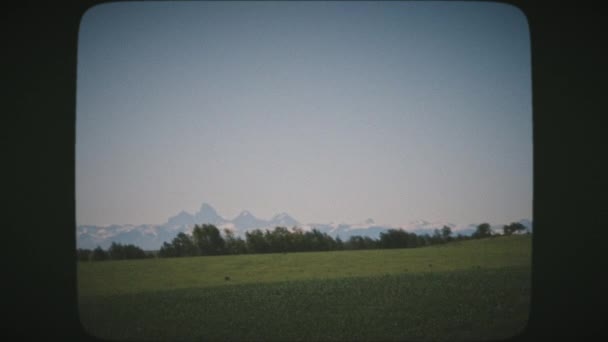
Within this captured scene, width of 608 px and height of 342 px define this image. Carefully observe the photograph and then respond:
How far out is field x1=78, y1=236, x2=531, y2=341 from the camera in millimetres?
4449

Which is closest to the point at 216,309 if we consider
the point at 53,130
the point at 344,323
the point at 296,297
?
the point at 296,297

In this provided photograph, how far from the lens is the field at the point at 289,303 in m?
4.45

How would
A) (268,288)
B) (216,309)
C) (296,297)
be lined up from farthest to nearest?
(268,288)
(296,297)
(216,309)

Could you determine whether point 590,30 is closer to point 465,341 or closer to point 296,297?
point 465,341

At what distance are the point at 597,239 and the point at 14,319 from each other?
6378 mm

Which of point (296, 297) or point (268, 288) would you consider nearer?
point (296, 297)

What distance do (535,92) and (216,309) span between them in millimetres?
4950

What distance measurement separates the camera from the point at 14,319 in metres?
3.99

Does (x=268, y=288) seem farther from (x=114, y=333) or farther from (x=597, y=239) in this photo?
(x=597, y=239)

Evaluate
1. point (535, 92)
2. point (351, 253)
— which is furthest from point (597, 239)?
point (351, 253)

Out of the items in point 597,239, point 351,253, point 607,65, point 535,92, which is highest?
point 607,65

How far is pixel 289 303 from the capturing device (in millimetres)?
5812

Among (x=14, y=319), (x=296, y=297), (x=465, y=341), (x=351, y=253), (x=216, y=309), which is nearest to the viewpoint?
(x=14, y=319)

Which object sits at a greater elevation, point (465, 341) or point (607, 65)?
point (607, 65)
